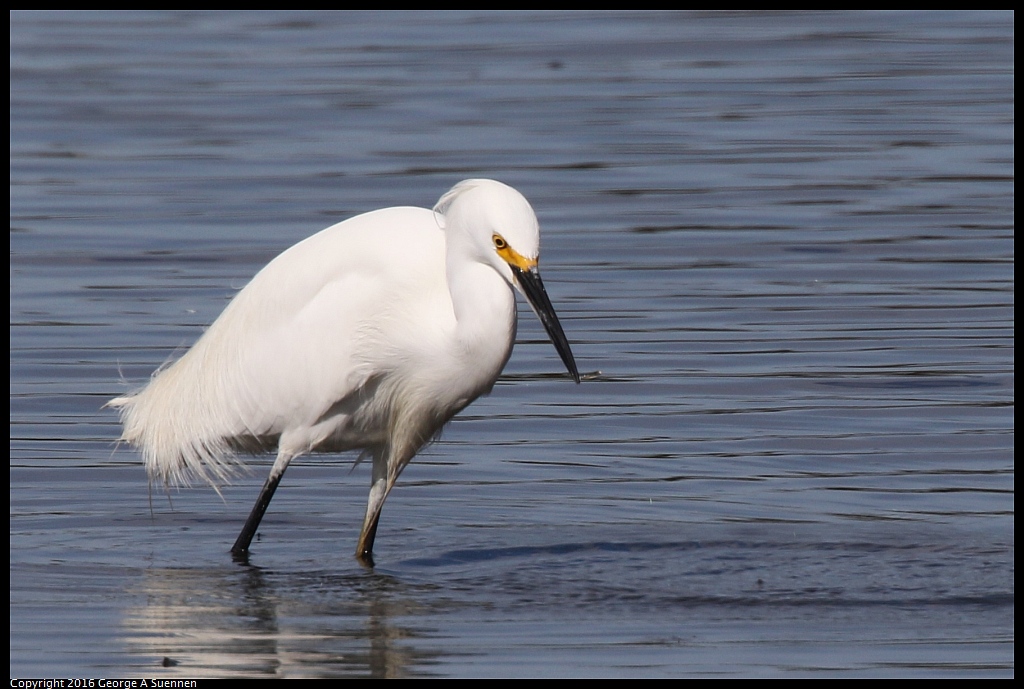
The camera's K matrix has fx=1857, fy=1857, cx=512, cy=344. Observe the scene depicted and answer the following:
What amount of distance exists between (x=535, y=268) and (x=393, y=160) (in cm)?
772

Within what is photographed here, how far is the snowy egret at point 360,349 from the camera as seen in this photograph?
5434 millimetres

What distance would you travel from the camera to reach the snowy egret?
214 inches

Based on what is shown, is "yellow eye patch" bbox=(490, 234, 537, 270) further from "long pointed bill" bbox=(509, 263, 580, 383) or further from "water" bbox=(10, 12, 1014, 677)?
"water" bbox=(10, 12, 1014, 677)

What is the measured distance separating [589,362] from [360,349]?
2.91 m

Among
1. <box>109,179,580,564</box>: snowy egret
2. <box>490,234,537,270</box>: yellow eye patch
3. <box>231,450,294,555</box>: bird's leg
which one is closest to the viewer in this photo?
<box>490,234,537,270</box>: yellow eye patch

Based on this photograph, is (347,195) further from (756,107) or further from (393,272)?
(393,272)

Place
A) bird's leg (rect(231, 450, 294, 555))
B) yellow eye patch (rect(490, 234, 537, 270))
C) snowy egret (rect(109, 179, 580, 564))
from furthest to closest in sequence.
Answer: bird's leg (rect(231, 450, 294, 555)) → snowy egret (rect(109, 179, 580, 564)) → yellow eye patch (rect(490, 234, 537, 270))

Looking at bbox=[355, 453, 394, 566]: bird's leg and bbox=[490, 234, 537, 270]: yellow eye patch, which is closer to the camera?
bbox=[490, 234, 537, 270]: yellow eye patch

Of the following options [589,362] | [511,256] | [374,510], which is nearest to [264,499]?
[374,510]

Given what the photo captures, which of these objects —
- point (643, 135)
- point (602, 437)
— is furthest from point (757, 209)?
point (602, 437)

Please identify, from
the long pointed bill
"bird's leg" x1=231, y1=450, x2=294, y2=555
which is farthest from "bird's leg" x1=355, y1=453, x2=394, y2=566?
the long pointed bill

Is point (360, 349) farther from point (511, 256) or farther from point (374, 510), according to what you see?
point (511, 256)

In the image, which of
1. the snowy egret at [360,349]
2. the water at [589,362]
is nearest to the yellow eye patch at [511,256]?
the snowy egret at [360,349]

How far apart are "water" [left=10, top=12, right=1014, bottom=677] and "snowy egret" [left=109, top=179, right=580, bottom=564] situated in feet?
1.21
